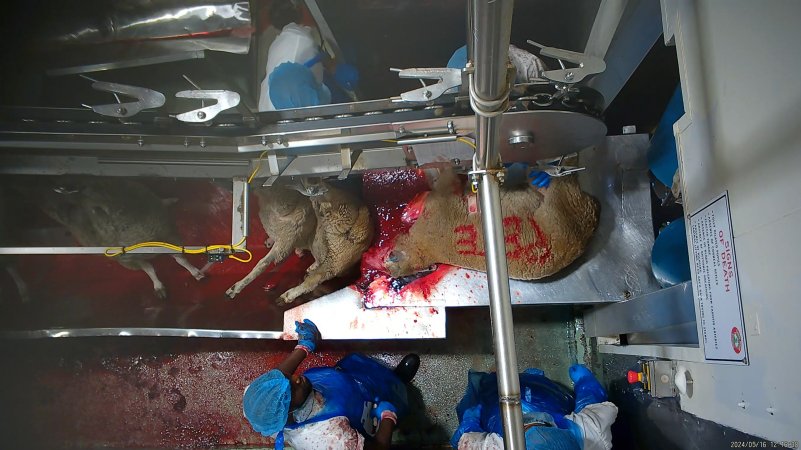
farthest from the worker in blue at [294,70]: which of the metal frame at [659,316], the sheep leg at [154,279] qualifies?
the metal frame at [659,316]

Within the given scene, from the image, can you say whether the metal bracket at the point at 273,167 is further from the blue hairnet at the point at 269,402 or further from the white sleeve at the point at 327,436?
the white sleeve at the point at 327,436

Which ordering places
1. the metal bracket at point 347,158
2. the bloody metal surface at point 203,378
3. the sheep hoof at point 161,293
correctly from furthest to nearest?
the bloody metal surface at point 203,378 → the sheep hoof at point 161,293 → the metal bracket at point 347,158

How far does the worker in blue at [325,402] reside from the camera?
1.58m

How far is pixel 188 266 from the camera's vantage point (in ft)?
7.24

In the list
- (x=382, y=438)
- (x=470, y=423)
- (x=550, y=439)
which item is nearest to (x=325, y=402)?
(x=382, y=438)

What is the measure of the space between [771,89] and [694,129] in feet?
0.92

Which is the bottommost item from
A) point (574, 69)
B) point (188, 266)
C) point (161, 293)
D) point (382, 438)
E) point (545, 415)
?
point (382, 438)

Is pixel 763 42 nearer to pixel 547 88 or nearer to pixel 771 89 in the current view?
pixel 771 89

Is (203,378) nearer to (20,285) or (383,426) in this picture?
(20,285)

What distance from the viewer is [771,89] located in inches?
32.0

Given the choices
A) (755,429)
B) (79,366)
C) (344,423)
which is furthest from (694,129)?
(79,366)

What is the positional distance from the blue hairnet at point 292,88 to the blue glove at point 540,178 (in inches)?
33.5

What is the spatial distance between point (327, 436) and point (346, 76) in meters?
1.52

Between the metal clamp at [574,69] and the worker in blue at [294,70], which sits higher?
the worker in blue at [294,70]
